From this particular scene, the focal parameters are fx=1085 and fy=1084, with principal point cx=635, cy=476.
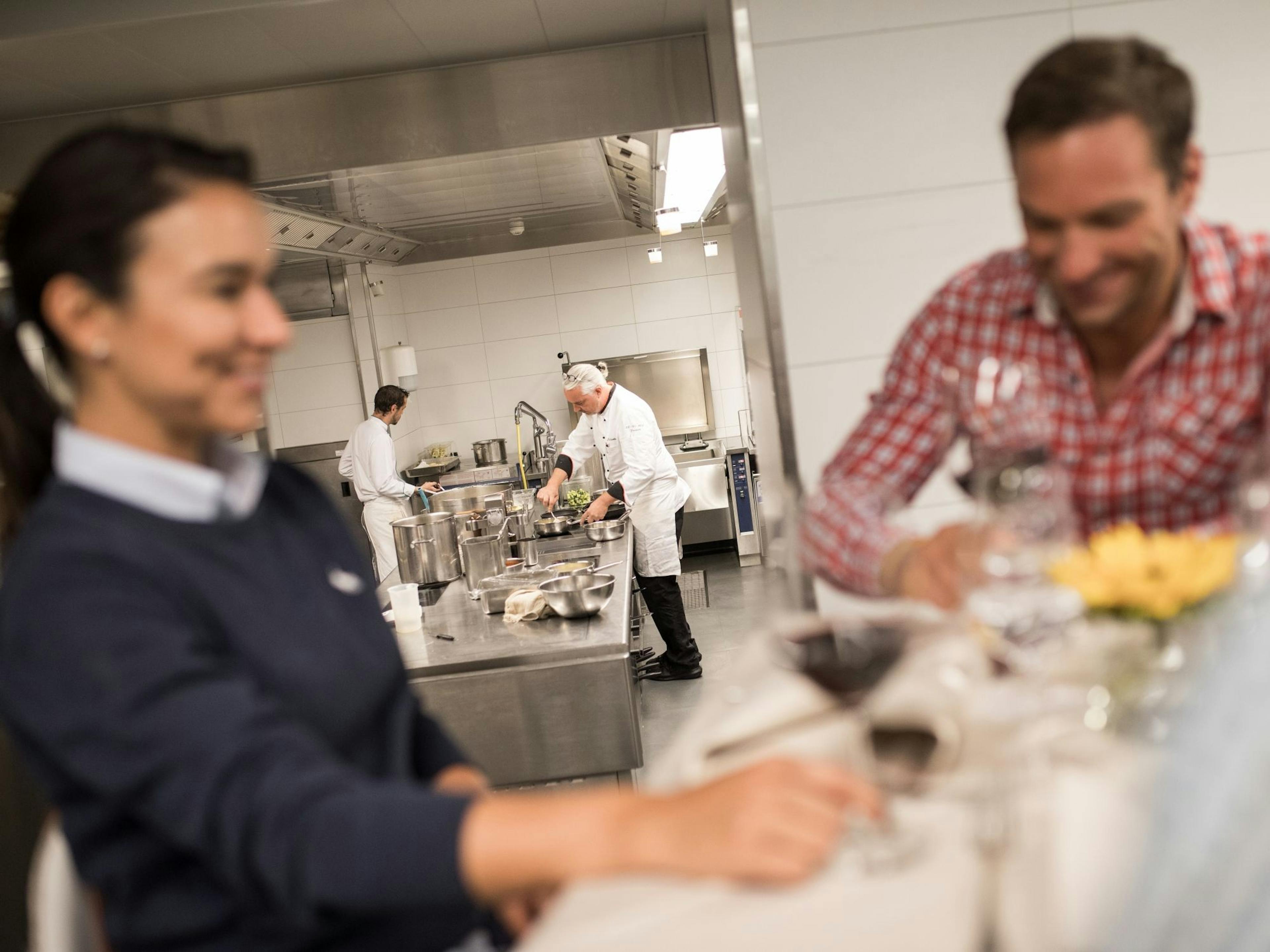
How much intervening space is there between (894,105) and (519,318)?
261 inches

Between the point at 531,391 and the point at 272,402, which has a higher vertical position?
the point at 272,402

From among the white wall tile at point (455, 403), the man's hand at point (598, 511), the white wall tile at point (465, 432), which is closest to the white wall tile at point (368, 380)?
the white wall tile at point (455, 403)

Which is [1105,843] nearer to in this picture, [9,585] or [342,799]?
[342,799]

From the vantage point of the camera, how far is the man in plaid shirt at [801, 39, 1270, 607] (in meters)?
1.10

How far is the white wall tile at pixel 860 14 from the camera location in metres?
2.51

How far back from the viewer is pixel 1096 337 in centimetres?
128

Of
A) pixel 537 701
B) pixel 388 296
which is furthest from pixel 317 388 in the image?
pixel 537 701

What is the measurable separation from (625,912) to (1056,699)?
0.34 m

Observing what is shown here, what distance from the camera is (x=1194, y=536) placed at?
0.88m

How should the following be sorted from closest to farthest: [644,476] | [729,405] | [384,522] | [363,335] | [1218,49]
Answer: [1218,49] < [644,476] < [384,522] < [363,335] < [729,405]

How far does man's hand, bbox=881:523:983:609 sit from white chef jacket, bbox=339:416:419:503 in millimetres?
5806

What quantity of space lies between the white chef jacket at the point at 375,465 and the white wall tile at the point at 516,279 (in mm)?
2417

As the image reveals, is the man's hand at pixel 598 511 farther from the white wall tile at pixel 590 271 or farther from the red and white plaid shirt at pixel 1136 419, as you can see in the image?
the red and white plaid shirt at pixel 1136 419

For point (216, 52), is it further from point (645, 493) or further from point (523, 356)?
point (523, 356)
